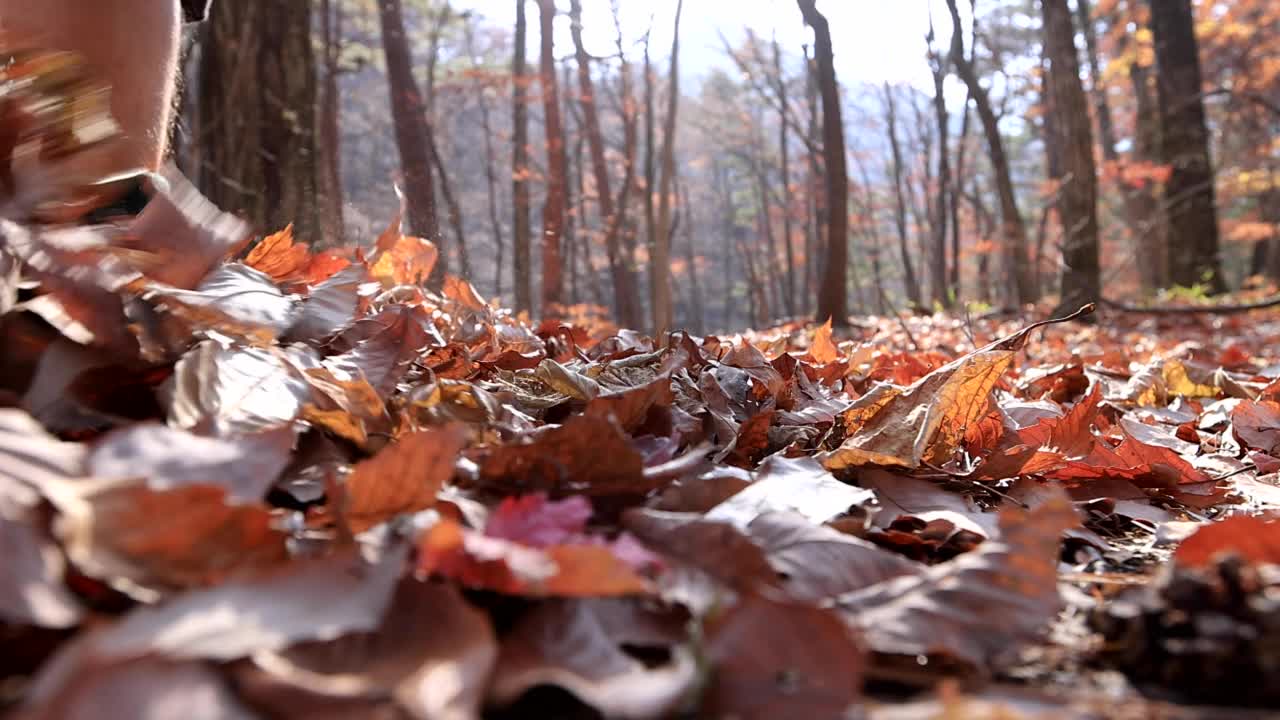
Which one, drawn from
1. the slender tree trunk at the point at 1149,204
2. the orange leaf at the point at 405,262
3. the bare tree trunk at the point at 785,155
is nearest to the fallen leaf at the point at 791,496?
the orange leaf at the point at 405,262

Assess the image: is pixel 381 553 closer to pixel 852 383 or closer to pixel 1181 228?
pixel 852 383

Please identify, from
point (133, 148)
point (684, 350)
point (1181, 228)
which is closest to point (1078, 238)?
point (1181, 228)

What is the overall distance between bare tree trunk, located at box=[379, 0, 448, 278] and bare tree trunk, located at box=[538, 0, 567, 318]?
3.67 meters

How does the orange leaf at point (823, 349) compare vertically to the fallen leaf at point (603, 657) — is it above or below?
above

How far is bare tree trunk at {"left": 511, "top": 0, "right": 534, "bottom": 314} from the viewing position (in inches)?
465

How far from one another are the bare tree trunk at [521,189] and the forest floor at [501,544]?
10178 mm

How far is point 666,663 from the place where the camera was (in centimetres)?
54

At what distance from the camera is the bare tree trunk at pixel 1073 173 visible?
297 inches

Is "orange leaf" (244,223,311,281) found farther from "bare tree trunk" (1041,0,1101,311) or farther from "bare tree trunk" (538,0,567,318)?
"bare tree trunk" (538,0,567,318)

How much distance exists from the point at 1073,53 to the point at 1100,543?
8.86 meters

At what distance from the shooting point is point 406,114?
27.1 ft

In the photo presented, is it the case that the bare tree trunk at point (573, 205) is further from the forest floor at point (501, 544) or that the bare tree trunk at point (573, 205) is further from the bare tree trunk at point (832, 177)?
the forest floor at point (501, 544)

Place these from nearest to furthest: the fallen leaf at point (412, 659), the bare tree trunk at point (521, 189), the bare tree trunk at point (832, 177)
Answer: the fallen leaf at point (412, 659) → the bare tree trunk at point (832, 177) → the bare tree trunk at point (521, 189)

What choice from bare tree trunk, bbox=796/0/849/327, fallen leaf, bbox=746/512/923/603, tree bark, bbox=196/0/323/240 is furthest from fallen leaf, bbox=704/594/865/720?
bare tree trunk, bbox=796/0/849/327
